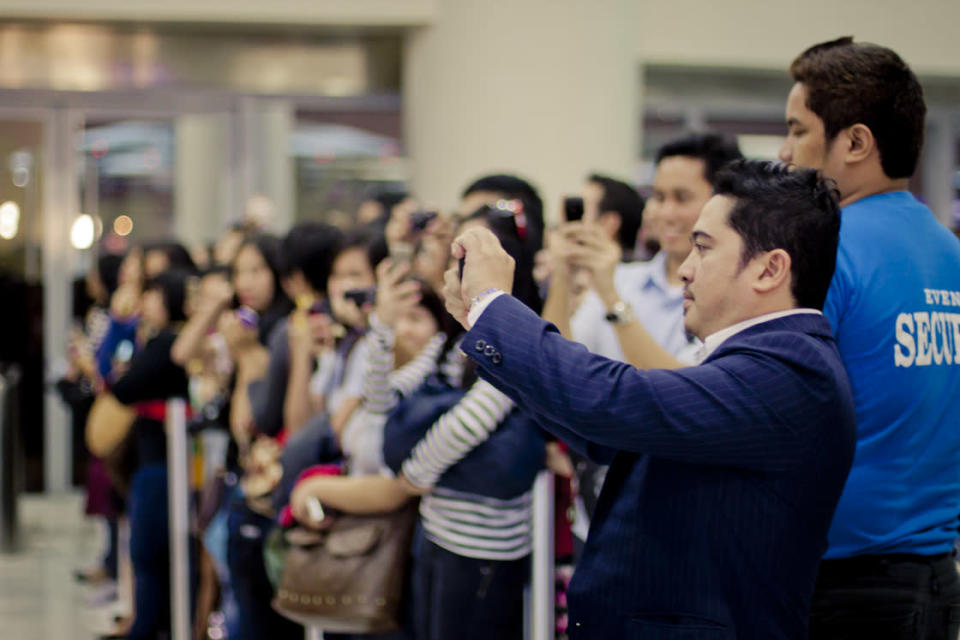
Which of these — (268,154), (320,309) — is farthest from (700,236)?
(268,154)

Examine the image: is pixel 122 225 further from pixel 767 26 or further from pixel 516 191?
pixel 516 191

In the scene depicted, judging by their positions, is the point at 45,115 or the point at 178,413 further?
the point at 45,115

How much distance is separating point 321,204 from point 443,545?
729 centimetres

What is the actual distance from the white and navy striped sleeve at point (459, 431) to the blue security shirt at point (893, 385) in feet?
2.97

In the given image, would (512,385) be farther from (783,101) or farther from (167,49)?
(783,101)

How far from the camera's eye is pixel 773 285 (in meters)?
1.70

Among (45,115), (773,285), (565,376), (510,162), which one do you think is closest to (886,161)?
(773,285)

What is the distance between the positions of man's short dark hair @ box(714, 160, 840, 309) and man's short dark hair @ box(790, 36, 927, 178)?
41 centimetres

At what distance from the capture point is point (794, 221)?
5.59 feet

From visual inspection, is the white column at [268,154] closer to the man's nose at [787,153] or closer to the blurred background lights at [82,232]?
the blurred background lights at [82,232]

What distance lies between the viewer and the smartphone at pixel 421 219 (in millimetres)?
3393

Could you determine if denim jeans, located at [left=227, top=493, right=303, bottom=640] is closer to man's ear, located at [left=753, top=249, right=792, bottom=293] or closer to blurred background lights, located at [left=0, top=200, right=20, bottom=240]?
man's ear, located at [left=753, top=249, right=792, bottom=293]

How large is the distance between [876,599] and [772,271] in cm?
68

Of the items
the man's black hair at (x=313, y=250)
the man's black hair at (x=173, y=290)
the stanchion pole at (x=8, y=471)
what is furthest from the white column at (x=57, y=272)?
the man's black hair at (x=313, y=250)
